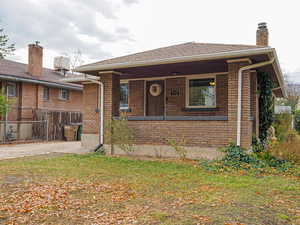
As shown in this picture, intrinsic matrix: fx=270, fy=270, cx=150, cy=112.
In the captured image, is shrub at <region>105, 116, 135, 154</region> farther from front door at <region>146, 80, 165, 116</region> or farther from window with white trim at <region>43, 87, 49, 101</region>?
window with white trim at <region>43, 87, 49, 101</region>

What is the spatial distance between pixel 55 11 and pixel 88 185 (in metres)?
10.7

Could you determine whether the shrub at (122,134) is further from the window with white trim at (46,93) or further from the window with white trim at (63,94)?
the window with white trim at (63,94)

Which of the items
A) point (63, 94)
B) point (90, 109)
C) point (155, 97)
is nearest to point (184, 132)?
point (155, 97)

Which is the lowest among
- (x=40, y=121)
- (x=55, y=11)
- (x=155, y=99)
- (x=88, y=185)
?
(x=88, y=185)

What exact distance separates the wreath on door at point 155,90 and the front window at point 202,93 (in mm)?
1317

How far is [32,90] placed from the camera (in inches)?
665

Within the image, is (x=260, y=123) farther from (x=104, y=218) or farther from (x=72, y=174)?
(x=104, y=218)

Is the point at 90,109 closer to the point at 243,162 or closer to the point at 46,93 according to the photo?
the point at 243,162

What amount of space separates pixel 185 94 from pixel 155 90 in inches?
53.9

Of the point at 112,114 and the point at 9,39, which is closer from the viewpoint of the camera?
the point at 112,114

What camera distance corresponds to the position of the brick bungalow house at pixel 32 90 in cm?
1558

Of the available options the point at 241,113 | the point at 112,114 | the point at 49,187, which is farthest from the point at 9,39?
the point at 241,113

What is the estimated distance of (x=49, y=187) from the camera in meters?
5.03

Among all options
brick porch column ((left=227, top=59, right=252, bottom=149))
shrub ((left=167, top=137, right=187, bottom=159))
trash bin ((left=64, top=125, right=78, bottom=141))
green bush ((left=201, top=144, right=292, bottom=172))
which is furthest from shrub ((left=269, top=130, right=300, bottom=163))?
trash bin ((left=64, top=125, right=78, bottom=141))
